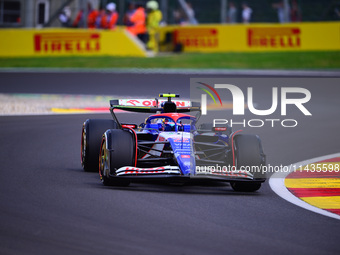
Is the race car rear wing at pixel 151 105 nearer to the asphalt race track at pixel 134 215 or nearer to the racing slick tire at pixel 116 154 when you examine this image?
the asphalt race track at pixel 134 215

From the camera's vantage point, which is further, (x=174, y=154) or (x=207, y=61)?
(x=207, y=61)

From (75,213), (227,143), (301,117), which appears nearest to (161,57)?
(301,117)

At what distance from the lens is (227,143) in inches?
364

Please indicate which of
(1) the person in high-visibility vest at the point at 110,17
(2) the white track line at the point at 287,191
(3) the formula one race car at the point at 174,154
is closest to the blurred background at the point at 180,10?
(1) the person in high-visibility vest at the point at 110,17

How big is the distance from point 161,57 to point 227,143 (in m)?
20.2

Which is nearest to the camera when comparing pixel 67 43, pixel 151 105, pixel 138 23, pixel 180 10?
A: pixel 151 105

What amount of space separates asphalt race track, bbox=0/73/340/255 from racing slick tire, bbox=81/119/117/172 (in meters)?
0.15

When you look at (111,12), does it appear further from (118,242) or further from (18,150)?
(118,242)

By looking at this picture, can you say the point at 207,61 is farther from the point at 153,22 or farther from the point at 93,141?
the point at 93,141

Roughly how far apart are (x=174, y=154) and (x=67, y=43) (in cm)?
2143

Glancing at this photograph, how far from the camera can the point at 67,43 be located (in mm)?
→ 29516

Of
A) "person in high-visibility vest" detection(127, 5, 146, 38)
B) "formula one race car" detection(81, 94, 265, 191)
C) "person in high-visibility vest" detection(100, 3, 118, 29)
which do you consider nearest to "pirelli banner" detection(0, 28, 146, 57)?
"person in high-visibility vest" detection(127, 5, 146, 38)

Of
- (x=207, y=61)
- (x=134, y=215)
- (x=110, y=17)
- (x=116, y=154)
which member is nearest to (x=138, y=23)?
(x=110, y=17)

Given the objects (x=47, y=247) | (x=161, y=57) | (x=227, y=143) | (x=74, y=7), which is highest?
(x=74, y=7)
